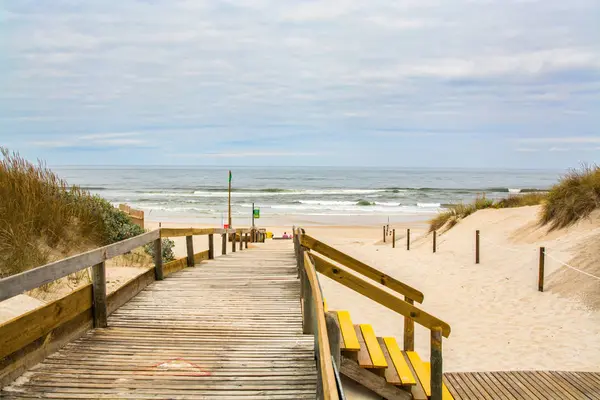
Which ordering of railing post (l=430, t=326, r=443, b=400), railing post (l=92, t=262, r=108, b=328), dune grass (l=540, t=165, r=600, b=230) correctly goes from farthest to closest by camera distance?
1. dune grass (l=540, t=165, r=600, b=230)
2. railing post (l=92, t=262, r=108, b=328)
3. railing post (l=430, t=326, r=443, b=400)

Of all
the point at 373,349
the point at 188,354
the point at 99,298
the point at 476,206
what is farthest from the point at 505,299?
the point at 476,206

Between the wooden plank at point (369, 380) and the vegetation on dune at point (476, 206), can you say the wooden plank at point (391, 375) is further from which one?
the vegetation on dune at point (476, 206)

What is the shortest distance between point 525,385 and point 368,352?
2351 millimetres

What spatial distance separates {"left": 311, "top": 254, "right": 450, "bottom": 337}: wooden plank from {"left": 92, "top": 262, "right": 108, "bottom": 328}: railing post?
7.42 ft

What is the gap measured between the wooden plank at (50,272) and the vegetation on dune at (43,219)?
101 inches

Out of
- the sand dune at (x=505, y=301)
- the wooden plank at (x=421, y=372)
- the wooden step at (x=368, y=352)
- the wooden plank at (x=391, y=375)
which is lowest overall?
the sand dune at (x=505, y=301)

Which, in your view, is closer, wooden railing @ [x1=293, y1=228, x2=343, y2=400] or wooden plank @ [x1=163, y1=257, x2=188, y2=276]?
wooden railing @ [x1=293, y1=228, x2=343, y2=400]

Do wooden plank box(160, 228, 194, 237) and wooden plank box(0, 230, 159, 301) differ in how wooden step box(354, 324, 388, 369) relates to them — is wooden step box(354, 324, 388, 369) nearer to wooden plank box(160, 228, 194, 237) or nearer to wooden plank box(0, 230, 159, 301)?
wooden plank box(0, 230, 159, 301)

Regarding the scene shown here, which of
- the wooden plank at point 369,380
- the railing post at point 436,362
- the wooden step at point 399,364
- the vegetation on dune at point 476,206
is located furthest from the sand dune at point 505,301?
the vegetation on dune at point 476,206

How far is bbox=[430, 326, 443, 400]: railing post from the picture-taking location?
532 cm

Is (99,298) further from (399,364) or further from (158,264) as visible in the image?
(399,364)

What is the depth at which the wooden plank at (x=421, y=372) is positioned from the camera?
5832mm

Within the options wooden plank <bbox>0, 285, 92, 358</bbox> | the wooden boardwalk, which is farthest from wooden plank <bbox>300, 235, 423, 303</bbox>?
wooden plank <bbox>0, 285, 92, 358</bbox>

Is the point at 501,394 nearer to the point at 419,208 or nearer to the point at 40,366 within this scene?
the point at 40,366
